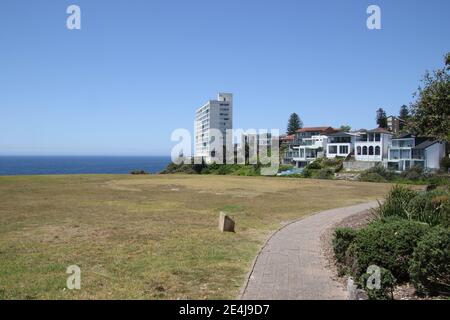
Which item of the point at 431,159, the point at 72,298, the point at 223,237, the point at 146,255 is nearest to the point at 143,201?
the point at 223,237

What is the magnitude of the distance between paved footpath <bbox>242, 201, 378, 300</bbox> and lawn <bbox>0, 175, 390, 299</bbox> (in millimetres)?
385

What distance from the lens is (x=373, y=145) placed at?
7625cm

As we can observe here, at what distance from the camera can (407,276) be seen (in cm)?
895

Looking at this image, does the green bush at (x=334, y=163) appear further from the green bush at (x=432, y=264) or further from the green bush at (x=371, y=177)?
the green bush at (x=432, y=264)

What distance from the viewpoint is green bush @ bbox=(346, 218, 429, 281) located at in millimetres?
8781

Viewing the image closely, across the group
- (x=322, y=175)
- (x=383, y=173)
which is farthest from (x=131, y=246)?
(x=322, y=175)

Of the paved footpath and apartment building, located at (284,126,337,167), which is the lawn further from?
apartment building, located at (284,126,337,167)

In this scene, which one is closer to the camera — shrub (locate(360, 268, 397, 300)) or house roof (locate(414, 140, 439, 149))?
shrub (locate(360, 268, 397, 300))

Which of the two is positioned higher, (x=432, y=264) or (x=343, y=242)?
(x=432, y=264)

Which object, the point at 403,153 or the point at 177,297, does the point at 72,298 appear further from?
the point at 403,153

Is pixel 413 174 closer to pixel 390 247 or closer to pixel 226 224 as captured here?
pixel 226 224

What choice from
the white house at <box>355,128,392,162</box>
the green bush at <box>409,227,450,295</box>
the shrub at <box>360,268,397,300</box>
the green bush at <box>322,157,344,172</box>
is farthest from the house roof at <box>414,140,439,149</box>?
the shrub at <box>360,268,397,300</box>

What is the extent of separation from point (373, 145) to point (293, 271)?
70.7 meters
